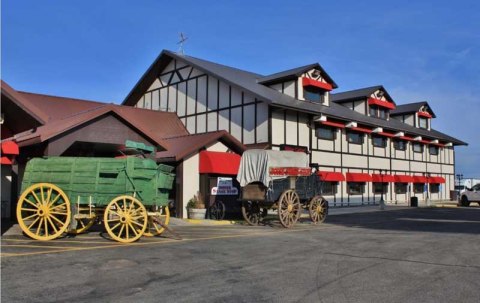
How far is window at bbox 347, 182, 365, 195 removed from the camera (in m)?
33.0

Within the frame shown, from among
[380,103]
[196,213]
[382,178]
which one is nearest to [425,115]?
[380,103]

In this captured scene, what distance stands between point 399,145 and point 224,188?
22.0m

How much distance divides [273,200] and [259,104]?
9987 millimetres

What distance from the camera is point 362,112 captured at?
3681cm

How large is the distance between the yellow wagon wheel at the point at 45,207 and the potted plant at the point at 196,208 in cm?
915

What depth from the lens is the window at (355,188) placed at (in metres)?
33.0

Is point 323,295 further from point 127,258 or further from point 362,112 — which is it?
point 362,112

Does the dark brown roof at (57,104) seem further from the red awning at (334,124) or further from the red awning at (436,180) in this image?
the red awning at (436,180)

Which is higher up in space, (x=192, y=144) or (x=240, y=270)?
(x=192, y=144)

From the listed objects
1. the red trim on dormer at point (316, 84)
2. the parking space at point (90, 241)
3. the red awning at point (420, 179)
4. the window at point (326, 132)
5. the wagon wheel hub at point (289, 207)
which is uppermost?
the red trim on dormer at point (316, 84)

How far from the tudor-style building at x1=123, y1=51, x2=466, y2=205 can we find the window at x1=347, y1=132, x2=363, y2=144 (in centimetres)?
8

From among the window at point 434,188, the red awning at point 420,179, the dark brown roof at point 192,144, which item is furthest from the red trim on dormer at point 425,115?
the dark brown roof at point 192,144

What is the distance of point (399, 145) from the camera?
3944cm

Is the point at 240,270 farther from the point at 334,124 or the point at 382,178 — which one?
the point at 382,178
